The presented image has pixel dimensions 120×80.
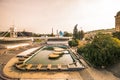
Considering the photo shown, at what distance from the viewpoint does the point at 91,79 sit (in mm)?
13508

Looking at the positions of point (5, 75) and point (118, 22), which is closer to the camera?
point (5, 75)

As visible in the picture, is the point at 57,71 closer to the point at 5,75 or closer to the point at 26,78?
the point at 26,78

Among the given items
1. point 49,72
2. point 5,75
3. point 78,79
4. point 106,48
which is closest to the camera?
point 78,79

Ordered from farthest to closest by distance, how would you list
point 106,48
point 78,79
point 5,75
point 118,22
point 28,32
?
point 28,32, point 118,22, point 106,48, point 5,75, point 78,79

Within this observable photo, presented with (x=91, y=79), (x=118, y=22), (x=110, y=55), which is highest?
(x=118, y=22)

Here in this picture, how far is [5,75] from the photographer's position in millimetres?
14133

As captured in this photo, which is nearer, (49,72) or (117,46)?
(49,72)

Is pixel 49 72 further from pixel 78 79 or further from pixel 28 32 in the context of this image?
pixel 28 32

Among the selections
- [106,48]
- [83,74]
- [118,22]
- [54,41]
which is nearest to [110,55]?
[106,48]

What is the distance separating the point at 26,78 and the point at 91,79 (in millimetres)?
5300

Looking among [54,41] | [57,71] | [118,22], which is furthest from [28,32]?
[57,71]

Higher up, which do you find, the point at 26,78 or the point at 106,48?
the point at 106,48

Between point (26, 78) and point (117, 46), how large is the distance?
9553 millimetres

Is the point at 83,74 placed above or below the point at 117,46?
below
